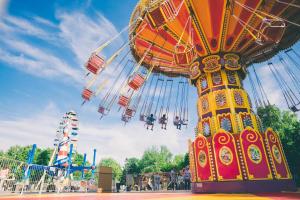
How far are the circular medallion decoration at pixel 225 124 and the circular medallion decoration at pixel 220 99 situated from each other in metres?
0.91

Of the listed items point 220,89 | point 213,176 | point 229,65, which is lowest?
point 213,176

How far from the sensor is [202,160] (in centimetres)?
1067

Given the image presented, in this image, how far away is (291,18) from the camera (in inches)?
485

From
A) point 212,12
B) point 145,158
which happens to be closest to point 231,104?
point 212,12

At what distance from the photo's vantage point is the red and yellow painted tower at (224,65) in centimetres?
947

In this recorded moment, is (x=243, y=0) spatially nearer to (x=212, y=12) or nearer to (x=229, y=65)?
(x=212, y=12)

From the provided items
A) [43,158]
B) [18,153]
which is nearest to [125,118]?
[43,158]

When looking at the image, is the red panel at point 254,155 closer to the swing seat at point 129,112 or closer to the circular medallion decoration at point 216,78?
the circular medallion decoration at point 216,78

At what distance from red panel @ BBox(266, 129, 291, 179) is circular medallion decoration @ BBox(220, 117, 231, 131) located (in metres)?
1.89

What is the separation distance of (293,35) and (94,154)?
27161 millimetres

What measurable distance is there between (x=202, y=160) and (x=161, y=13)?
24.8ft

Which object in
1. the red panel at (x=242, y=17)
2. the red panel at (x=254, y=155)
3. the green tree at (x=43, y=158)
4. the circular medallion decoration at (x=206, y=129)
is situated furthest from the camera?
the green tree at (x=43, y=158)

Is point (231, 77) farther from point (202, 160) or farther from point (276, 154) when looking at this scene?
point (202, 160)

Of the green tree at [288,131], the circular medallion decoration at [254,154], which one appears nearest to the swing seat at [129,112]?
the circular medallion decoration at [254,154]
